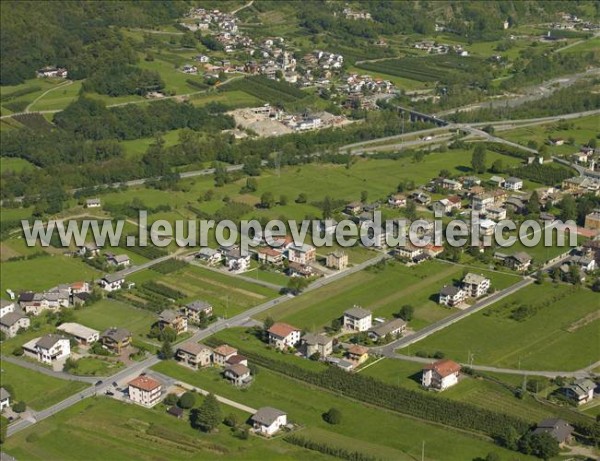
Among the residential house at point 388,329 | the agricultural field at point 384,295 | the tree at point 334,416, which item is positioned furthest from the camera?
the agricultural field at point 384,295

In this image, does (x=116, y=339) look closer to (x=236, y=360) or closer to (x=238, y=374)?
(x=236, y=360)

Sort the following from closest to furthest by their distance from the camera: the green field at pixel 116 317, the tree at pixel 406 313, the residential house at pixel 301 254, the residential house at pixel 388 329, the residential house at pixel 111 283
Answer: the residential house at pixel 388 329, the tree at pixel 406 313, the green field at pixel 116 317, the residential house at pixel 111 283, the residential house at pixel 301 254

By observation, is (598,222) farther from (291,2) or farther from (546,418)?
(291,2)

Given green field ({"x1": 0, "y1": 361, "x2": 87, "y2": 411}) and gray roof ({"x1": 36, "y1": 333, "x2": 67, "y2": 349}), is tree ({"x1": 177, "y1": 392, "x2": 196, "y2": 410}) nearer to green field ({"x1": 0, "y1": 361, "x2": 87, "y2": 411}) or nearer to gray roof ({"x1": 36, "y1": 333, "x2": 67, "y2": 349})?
green field ({"x1": 0, "y1": 361, "x2": 87, "y2": 411})

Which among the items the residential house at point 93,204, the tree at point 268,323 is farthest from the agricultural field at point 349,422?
the residential house at point 93,204

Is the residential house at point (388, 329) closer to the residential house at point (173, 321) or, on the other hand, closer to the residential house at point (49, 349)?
the residential house at point (173, 321)

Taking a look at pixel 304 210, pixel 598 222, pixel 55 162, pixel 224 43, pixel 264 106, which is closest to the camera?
pixel 598 222

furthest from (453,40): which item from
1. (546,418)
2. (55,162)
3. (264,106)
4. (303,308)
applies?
(546,418)
